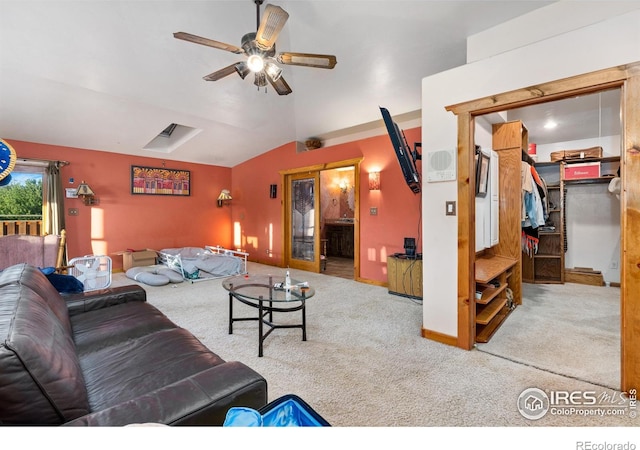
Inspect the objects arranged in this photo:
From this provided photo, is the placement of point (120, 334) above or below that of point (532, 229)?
below

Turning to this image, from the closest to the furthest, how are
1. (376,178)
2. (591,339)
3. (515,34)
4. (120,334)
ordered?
(120,334)
(515,34)
(591,339)
(376,178)

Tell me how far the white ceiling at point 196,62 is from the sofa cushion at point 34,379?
2.72 m

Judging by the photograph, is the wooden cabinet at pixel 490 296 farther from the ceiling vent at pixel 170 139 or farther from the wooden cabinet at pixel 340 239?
the ceiling vent at pixel 170 139

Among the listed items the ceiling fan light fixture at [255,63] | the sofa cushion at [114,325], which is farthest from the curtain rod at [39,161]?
the ceiling fan light fixture at [255,63]

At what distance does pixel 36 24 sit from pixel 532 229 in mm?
6041

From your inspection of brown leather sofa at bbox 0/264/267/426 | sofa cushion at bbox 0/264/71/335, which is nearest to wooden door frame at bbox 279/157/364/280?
brown leather sofa at bbox 0/264/267/426

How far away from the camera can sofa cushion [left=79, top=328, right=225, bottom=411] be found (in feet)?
4.02

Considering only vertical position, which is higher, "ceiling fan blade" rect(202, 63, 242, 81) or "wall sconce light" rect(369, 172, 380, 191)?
"ceiling fan blade" rect(202, 63, 242, 81)

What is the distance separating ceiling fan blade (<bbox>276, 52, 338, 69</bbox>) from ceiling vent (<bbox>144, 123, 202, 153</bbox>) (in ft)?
12.5

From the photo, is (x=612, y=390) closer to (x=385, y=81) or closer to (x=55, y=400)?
(x=55, y=400)

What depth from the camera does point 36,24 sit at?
8.50 ft

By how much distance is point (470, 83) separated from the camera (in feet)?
7.77

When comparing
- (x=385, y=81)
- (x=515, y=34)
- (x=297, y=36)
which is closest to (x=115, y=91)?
(x=297, y=36)

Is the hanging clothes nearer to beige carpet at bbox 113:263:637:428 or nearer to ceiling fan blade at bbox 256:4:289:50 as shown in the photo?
beige carpet at bbox 113:263:637:428
